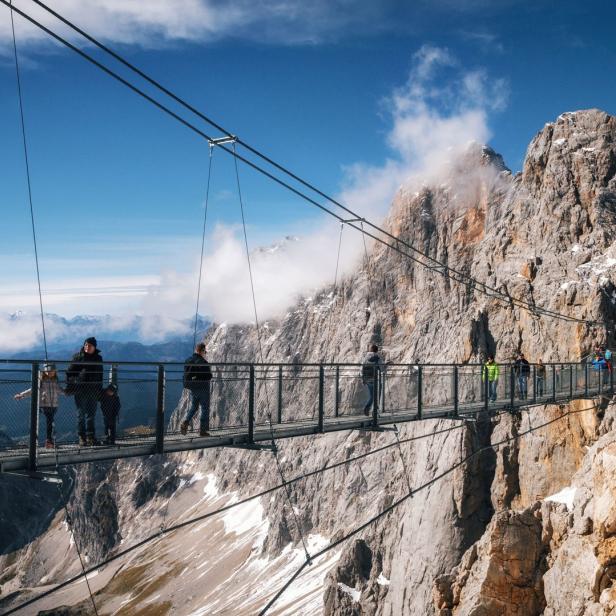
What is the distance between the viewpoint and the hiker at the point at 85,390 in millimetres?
9125

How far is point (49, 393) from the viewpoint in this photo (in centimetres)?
893

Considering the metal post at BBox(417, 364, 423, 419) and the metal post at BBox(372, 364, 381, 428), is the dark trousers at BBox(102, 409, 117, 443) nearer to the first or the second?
the metal post at BBox(372, 364, 381, 428)

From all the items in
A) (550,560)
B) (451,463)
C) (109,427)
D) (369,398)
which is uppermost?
(369,398)

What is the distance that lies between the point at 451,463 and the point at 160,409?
1966 inches

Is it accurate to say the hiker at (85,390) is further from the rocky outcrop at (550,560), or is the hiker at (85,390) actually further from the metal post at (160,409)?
the rocky outcrop at (550,560)

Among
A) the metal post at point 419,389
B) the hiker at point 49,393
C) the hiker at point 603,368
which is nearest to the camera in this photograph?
the hiker at point 49,393

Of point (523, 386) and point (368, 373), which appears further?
point (523, 386)

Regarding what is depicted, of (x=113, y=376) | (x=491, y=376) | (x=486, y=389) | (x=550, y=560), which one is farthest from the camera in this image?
(x=550, y=560)

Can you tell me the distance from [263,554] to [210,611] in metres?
14.5

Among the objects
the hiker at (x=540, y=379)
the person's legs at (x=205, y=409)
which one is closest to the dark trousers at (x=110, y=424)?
the person's legs at (x=205, y=409)

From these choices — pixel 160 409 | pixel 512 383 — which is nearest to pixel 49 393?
pixel 160 409

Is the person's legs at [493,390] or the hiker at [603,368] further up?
the hiker at [603,368]

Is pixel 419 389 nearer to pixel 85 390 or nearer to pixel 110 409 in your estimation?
pixel 110 409

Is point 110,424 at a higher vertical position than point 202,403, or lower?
lower
